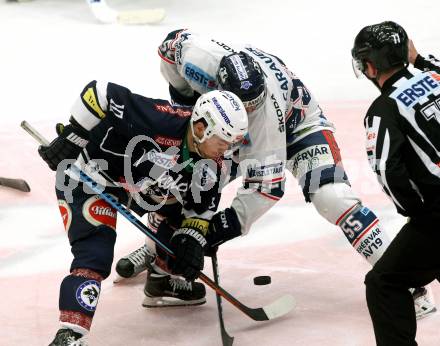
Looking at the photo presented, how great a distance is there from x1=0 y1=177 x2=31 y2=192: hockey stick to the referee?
107 inches

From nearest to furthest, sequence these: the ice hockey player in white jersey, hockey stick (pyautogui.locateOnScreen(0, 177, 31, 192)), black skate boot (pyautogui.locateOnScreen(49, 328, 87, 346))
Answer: black skate boot (pyautogui.locateOnScreen(49, 328, 87, 346)) → the ice hockey player in white jersey → hockey stick (pyautogui.locateOnScreen(0, 177, 31, 192))

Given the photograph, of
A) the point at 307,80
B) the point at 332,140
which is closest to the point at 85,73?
the point at 307,80

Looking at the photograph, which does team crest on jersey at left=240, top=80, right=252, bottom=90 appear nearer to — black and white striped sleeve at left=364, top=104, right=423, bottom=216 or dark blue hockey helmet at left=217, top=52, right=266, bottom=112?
dark blue hockey helmet at left=217, top=52, right=266, bottom=112

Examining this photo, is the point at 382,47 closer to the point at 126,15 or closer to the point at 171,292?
the point at 171,292

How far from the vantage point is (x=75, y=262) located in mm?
3189

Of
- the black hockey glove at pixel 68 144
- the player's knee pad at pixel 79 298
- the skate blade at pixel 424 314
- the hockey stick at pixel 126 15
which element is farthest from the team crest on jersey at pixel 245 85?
the hockey stick at pixel 126 15

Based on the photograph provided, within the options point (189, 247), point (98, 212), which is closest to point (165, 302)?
point (189, 247)

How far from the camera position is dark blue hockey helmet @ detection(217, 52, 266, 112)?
3453mm

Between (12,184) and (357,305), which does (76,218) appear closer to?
(357,305)

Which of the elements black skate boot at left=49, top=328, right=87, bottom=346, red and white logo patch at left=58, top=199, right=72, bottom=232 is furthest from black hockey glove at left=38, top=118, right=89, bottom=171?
black skate boot at left=49, top=328, right=87, bottom=346

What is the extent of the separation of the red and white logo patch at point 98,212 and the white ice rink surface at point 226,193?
1.78 feet

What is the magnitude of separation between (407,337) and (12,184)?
2928 mm

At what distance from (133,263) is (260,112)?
1.08 m

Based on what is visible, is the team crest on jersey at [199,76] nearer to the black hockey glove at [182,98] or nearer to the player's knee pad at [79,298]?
the black hockey glove at [182,98]
